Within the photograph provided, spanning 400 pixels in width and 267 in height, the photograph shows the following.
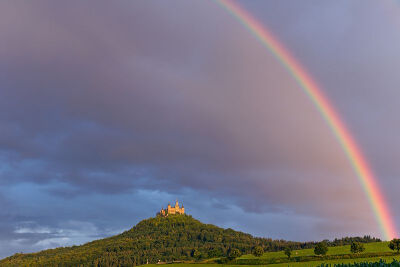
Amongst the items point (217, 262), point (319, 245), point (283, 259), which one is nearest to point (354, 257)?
point (319, 245)

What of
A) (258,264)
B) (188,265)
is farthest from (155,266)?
(258,264)

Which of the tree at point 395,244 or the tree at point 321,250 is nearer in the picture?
the tree at point 395,244

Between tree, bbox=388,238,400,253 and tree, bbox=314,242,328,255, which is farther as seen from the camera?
tree, bbox=314,242,328,255

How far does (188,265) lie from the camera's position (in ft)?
582

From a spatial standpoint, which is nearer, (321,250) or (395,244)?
(395,244)

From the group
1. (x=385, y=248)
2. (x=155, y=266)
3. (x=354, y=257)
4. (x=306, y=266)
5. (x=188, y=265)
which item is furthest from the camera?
(x=155, y=266)

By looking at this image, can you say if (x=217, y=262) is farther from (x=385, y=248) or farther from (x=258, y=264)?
(x=385, y=248)

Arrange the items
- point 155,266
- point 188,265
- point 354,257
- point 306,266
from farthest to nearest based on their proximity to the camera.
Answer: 1. point 155,266
2. point 188,265
3. point 354,257
4. point 306,266

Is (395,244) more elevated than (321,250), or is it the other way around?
(395,244)

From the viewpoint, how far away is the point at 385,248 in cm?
15362

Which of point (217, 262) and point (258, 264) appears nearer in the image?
point (258, 264)

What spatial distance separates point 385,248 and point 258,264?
53.2 metres

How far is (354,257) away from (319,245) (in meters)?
16.0

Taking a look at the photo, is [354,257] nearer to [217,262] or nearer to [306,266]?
[306,266]
